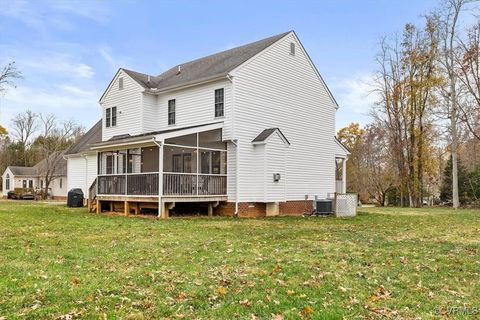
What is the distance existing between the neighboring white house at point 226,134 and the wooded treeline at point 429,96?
11816 millimetres

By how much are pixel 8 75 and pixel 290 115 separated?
80.0 ft

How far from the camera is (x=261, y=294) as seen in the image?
4945 millimetres

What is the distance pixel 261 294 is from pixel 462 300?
7.85ft

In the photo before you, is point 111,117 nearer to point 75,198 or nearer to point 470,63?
point 75,198

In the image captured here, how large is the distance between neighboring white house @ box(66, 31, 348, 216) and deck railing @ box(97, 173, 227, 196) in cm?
4

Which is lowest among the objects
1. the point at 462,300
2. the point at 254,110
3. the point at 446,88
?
the point at 462,300

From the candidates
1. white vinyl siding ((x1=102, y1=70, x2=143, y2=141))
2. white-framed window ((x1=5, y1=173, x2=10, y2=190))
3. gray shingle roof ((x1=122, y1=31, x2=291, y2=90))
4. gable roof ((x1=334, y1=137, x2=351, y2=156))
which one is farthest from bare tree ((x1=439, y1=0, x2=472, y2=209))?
white-framed window ((x1=5, y1=173, x2=10, y2=190))

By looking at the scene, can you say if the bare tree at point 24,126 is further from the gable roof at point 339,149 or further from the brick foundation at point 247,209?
the brick foundation at point 247,209

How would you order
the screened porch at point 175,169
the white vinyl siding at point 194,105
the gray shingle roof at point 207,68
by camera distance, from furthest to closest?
the gray shingle roof at point 207,68, the white vinyl siding at point 194,105, the screened porch at point 175,169

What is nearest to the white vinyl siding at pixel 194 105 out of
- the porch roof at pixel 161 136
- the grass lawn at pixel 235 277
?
the porch roof at pixel 161 136

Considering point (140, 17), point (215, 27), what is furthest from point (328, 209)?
point (140, 17)

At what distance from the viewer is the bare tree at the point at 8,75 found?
31862mm

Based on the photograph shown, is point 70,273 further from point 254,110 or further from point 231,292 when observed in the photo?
point 254,110

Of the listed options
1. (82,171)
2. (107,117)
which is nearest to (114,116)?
(107,117)
